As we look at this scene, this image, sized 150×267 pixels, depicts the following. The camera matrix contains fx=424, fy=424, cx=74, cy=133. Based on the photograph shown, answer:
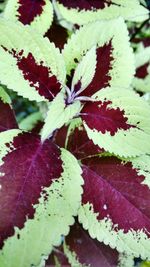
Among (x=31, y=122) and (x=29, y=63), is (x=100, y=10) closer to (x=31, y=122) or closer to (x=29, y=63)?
(x=29, y=63)

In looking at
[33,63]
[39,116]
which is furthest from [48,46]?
[39,116]

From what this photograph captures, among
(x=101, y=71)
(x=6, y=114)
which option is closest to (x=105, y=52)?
(x=101, y=71)

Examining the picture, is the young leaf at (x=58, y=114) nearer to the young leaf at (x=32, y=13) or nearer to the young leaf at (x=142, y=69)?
the young leaf at (x=32, y=13)

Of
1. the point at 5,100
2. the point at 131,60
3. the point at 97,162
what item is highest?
the point at 5,100

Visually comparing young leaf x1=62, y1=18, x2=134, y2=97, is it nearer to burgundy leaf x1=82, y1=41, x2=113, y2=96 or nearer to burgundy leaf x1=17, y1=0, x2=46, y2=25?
burgundy leaf x1=82, y1=41, x2=113, y2=96

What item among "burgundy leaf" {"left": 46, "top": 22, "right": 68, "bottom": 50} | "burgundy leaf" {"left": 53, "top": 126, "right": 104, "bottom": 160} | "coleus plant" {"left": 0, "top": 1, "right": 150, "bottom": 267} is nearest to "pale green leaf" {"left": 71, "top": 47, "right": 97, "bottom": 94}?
"coleus plant" {"left": 0, "top": 1, "right": 150, "bottom": 267}

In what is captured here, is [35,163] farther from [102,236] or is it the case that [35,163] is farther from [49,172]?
[102,236]
